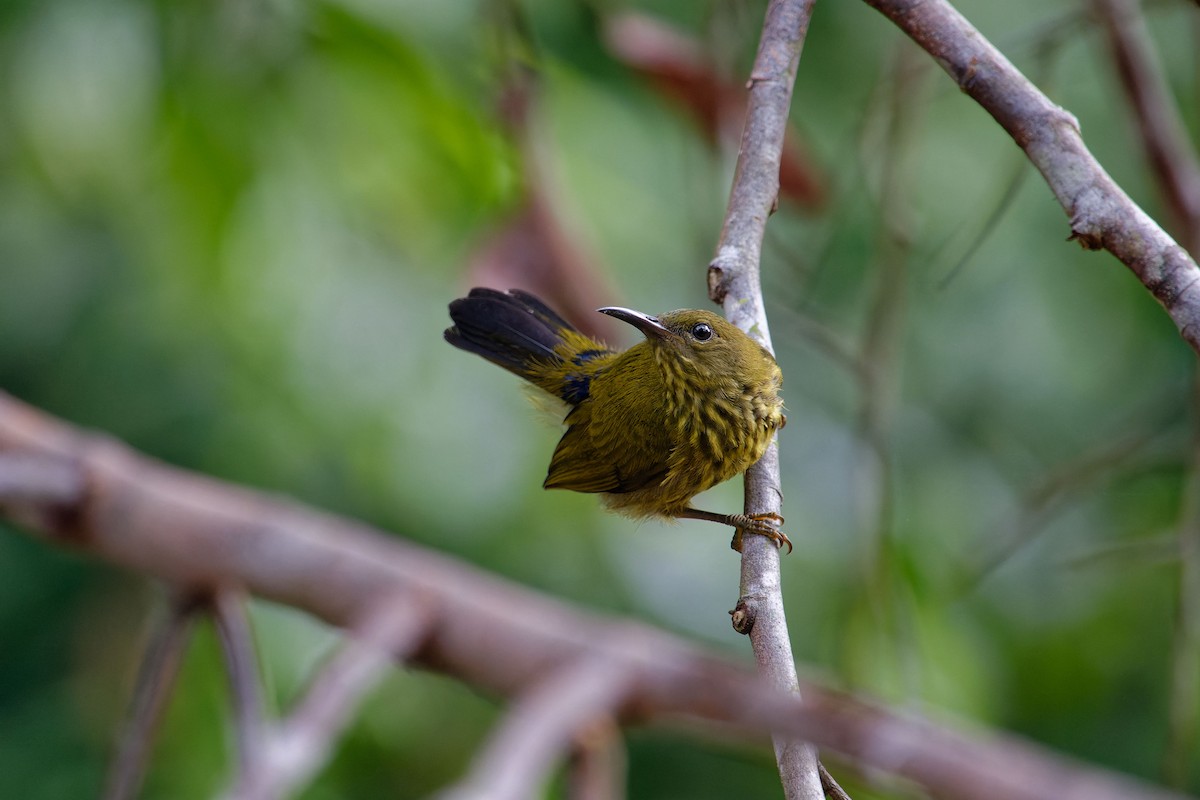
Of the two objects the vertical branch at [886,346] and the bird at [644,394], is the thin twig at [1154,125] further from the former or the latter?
the bird at [644,394]

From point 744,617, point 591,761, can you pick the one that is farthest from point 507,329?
point 591,761

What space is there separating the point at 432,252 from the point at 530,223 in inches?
34.4

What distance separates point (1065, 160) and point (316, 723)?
129 centimetres

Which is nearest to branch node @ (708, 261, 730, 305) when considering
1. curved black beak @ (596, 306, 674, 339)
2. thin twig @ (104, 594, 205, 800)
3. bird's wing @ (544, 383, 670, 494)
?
curved black beak @ (596, 306, 674, 339)

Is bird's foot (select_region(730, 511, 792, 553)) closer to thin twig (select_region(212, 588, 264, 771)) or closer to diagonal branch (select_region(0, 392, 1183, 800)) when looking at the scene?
diagonal branch (select_region(0, 392, 1183, 800))

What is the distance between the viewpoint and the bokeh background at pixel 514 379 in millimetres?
3254

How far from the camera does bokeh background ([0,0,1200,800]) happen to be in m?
3.25

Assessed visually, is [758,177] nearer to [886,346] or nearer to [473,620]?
[886,346]

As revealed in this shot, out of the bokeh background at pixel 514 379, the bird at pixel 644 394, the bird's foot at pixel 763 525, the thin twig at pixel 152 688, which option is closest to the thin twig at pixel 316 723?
the thin twig at pixel 152 688

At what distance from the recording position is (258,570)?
1.22m

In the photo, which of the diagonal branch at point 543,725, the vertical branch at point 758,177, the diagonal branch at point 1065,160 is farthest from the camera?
the vertical branch at point 758,177

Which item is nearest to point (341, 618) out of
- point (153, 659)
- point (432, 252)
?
point (153, 659)

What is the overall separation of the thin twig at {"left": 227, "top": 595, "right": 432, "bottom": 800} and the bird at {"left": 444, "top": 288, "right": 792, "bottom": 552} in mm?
1791

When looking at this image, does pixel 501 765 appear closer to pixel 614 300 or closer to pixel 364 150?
→ pixel 614 300
